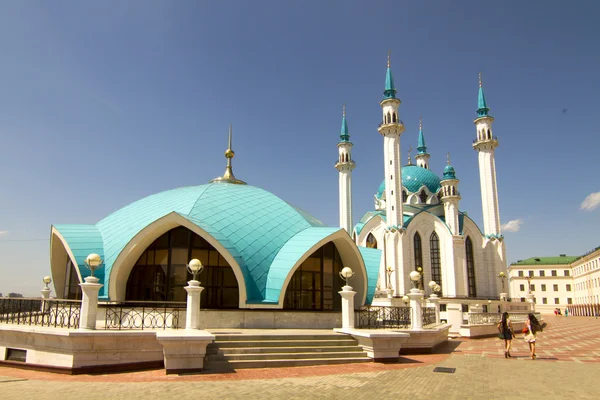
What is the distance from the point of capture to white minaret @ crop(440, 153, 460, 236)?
46838 mm

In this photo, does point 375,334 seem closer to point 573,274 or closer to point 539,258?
point 573,274

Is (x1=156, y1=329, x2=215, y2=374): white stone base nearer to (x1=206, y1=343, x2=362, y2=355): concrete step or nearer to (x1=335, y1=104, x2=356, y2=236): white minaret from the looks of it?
(x1=206, y1=343, x2=362, y2=355): concrete step

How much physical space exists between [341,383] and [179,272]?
8.42 meters

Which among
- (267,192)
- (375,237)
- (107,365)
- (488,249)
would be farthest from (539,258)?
(107,365)

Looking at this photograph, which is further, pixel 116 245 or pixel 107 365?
pixel 116 245

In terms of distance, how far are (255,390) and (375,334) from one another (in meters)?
4.59

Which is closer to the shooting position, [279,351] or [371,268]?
[279,351]

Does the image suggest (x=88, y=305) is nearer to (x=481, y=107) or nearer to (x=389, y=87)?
(x=389, y=87)

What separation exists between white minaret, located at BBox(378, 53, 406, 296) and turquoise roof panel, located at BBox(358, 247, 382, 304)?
22384 millimetres

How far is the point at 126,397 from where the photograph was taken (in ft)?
26.8

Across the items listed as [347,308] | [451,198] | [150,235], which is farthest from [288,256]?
[451,198]

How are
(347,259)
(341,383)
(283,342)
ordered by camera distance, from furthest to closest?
(347,259) → (283,342) → (341,383)

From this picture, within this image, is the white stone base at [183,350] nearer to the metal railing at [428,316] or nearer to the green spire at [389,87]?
the metal railing at [428,316]

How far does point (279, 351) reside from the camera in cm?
1202
